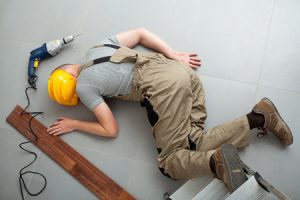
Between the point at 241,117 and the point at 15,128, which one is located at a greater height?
the point at 241,117

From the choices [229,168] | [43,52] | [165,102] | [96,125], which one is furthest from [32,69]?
[229,168]

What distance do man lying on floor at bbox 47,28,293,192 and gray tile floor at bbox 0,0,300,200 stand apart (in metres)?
0.11

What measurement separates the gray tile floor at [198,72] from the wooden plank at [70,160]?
32mm

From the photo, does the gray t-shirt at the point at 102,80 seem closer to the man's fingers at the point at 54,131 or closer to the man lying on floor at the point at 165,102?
the man lying on floor at the point at 165,102

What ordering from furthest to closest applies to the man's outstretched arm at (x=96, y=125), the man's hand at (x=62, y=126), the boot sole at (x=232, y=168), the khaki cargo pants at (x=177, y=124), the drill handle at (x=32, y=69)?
1. the drill handle at (x=32, y=69)
2. the man's hand at (x=62, y=126)
3. the man's outstretched arm at (x=96, y=125)
4. the khaki cargo pants at (x=177, y=124)
5. the boot sole at (x=232, y=168)

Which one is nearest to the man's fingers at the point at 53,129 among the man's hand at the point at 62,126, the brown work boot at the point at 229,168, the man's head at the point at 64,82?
the man's hand at the point at 62,126

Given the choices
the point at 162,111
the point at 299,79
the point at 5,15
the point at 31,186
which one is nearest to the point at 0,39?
the point at 5,15

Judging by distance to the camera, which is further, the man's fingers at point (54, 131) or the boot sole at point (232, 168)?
the man's fingers at point (54, 131)

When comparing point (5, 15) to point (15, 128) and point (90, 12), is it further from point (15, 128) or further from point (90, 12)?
point (15, 128)

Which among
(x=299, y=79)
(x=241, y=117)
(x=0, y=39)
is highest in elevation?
(x=0, y=39)

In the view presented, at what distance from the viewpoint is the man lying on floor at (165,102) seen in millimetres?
1374

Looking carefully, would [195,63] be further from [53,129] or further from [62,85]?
[53,129]

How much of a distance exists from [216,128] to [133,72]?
1.54 feet

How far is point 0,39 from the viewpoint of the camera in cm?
189
